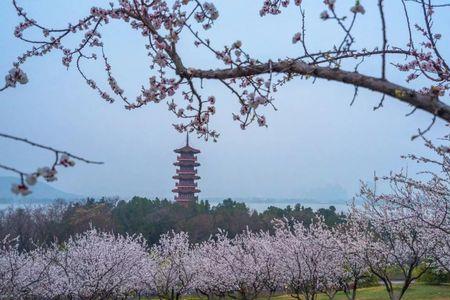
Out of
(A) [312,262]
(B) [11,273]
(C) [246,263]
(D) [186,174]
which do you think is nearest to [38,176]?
(A) [312,262]

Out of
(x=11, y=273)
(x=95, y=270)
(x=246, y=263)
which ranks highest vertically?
(x=246, y=263)

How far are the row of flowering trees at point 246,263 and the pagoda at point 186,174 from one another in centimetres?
2865

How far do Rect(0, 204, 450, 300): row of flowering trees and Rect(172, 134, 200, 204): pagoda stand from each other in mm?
28647

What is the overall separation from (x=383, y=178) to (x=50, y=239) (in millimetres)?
26964

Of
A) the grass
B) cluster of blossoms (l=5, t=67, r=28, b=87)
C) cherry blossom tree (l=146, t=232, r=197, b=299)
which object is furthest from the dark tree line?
cluster of blossoms (l=5, t=67, r=28, b=87)

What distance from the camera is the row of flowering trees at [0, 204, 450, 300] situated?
13.6 metres

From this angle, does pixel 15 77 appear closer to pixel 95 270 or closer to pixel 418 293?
pixel 95 270

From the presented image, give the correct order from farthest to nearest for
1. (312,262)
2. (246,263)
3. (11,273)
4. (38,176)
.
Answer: (246,263)
(11,273)
(312,262)
(38,176)

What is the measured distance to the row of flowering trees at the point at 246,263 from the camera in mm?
13562

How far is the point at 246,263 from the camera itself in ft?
62.5

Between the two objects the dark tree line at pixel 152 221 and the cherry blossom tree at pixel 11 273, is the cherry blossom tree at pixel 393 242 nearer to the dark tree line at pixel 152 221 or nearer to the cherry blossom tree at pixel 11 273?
the cherry blossom tree at pixel 11 273

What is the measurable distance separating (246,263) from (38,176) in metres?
17.9

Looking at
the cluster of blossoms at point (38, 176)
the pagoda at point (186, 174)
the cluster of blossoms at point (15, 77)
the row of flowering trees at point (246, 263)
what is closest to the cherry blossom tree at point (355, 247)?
the row of flowering trees at point (246, 263)

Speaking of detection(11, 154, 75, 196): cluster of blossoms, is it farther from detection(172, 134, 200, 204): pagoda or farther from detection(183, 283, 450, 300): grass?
detection(172, 134, 200, 204): pagoda
